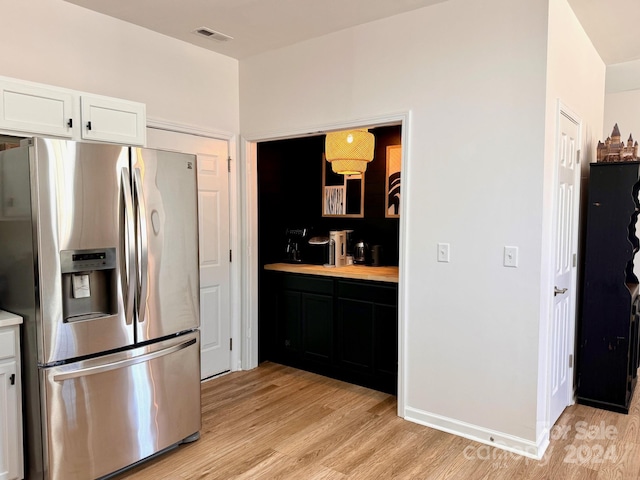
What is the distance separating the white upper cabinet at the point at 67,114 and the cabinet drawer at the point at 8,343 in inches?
39.3

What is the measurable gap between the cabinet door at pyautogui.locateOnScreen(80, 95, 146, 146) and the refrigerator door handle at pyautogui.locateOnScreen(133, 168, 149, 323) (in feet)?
1.58

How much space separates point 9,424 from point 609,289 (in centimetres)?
361

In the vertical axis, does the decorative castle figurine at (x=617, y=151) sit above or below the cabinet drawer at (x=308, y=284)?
above

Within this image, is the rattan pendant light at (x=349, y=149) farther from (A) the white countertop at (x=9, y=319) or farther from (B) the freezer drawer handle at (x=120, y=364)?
(A) the white countertop at (x=9, y=319)

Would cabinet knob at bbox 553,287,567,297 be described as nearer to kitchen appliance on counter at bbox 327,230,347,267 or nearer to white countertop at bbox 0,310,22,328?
kitchen appliance on counter at bbox 327,230,347,267

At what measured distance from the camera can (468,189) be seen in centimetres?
278

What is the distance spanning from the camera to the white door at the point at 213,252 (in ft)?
12.2

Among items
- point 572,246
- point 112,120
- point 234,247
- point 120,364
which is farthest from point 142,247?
point 572,246

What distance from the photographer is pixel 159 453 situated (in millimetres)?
2631

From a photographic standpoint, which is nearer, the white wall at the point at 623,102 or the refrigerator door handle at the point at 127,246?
the refrigerator door handle at the point at 127,246

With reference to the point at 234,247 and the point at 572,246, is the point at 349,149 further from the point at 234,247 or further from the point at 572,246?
the point at 572,246

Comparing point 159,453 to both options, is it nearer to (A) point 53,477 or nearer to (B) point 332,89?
(A) point 53,477

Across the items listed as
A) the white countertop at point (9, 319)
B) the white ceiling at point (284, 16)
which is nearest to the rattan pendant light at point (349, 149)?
the white ceiling at point (284, 16)

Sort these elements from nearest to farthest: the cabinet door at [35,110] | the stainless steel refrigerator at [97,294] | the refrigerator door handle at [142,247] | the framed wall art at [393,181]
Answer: the stainless steel refrigerator at [97,294] < the cabinet door at [35,110] < the refrigerator door handle at [142,247] < the framed wall art at [393,181]
